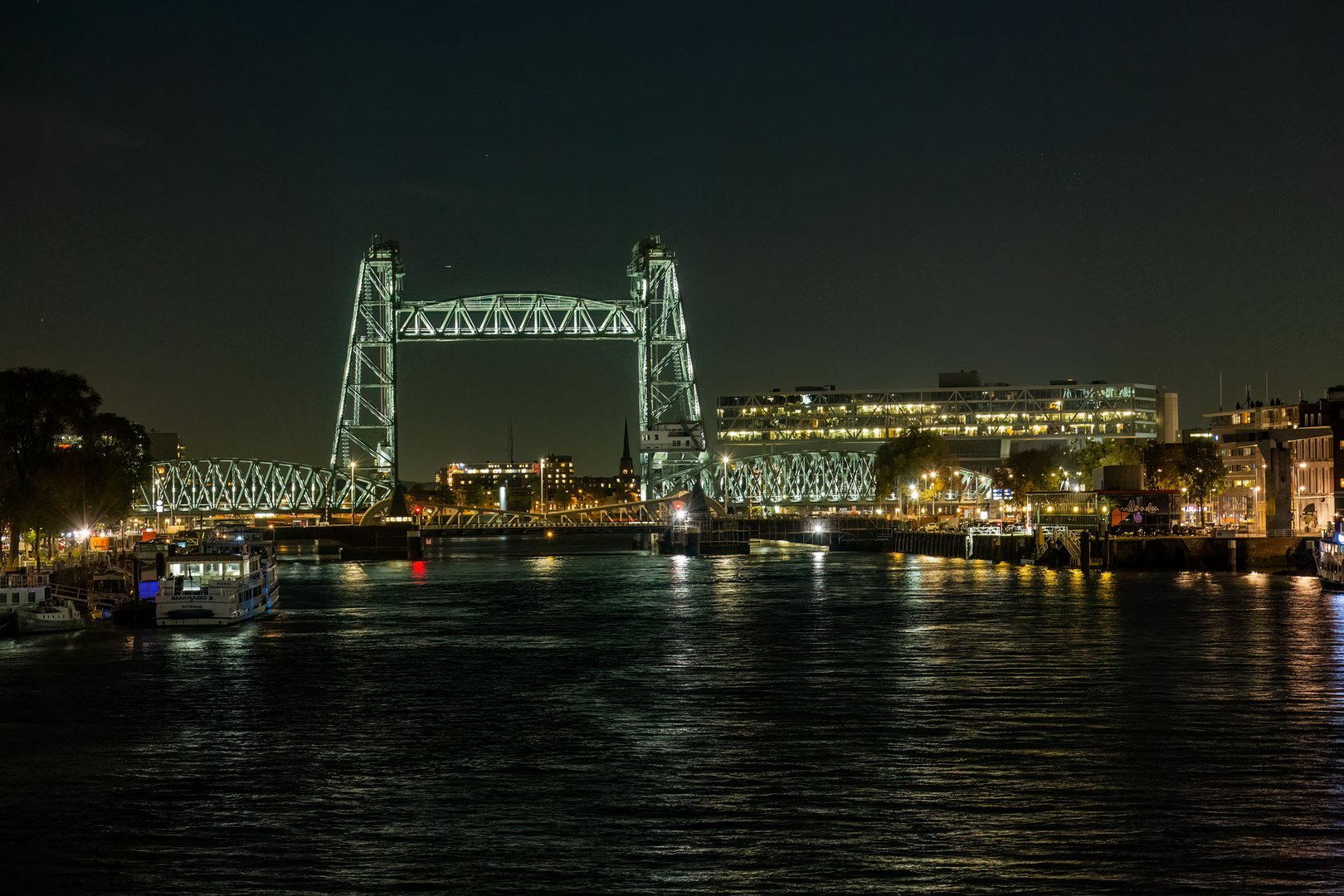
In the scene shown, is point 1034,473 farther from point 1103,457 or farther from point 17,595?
point 17,595

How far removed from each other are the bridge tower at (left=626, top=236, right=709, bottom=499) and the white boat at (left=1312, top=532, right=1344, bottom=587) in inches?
1953

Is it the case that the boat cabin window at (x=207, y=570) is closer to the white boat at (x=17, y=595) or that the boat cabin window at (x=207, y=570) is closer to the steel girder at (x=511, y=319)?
the white boat at (x=17, y=595)

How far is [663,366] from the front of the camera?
10512 centimetres

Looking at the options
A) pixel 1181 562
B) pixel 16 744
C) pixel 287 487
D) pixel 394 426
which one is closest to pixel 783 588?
pixel 1181 562

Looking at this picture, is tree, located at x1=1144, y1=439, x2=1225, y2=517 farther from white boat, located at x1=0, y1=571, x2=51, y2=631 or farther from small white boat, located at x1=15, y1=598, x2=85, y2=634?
small white boat, located at x1=15, y1=598, x2=85, y2=634

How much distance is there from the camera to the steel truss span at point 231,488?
14012cm

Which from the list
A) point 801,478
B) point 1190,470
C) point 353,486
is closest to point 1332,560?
point 1190,470

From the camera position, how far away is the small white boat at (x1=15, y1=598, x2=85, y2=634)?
136ft

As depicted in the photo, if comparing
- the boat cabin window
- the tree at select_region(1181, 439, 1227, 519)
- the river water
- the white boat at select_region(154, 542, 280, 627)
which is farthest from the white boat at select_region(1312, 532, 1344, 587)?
the tree at select_region(1181, 439, 1227, 519)

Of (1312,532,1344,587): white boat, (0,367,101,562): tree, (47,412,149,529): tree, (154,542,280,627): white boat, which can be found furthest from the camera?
(47,412,149,529): tree

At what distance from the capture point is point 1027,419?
161375mm

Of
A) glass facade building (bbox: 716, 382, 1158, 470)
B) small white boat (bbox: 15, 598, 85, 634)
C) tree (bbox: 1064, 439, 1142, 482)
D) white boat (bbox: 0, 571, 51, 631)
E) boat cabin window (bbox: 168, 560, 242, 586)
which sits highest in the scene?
glass facade building (bbox: 716, 382, 1158, 470)

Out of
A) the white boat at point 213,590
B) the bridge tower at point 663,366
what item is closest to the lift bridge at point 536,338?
the bridge tower at point 663,366

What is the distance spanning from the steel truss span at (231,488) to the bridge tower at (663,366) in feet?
142
